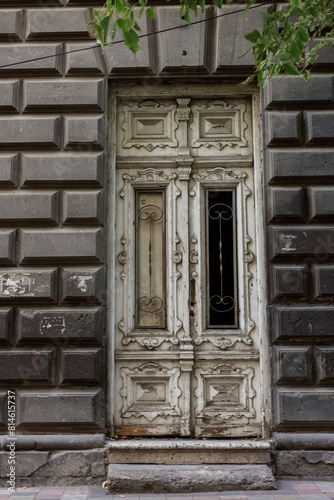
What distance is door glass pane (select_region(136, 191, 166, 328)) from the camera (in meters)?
5.93

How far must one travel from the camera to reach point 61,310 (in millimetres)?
5613

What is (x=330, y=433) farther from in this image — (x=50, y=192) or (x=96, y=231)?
(x=50, y=192)

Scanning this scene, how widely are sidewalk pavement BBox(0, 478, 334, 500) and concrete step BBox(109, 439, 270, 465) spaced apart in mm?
322

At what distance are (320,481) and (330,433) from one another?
453 millimetres

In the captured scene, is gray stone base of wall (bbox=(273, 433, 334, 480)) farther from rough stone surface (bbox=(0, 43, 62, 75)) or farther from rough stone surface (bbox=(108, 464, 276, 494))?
rough stone surface (bbox=(0, 43, 62, 75))

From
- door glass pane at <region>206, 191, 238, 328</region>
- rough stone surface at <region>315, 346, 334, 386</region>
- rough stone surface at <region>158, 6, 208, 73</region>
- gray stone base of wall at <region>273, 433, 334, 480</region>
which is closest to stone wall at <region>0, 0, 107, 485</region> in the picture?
rough stone surface at <region>158, 6, 208, 73</region>

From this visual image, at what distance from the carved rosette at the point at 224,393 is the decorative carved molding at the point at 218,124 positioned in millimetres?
2410

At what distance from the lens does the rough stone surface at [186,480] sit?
500 centimetres

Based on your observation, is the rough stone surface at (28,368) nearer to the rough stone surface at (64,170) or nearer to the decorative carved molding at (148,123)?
the rough stone surface at (64,170)

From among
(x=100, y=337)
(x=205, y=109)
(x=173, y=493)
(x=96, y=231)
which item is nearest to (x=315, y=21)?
(x=205, y=109)

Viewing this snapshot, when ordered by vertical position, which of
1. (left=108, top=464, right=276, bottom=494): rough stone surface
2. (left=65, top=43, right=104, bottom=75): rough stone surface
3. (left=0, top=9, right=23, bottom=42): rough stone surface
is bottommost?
(left=108, top=464, right=276, bottom=494): rough stone surface

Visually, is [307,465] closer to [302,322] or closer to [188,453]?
[188,453]

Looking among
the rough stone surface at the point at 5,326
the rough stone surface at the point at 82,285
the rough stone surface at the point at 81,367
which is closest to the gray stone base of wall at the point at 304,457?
the rough stone surface at the point at 81,367

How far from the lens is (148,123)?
6.23 m
